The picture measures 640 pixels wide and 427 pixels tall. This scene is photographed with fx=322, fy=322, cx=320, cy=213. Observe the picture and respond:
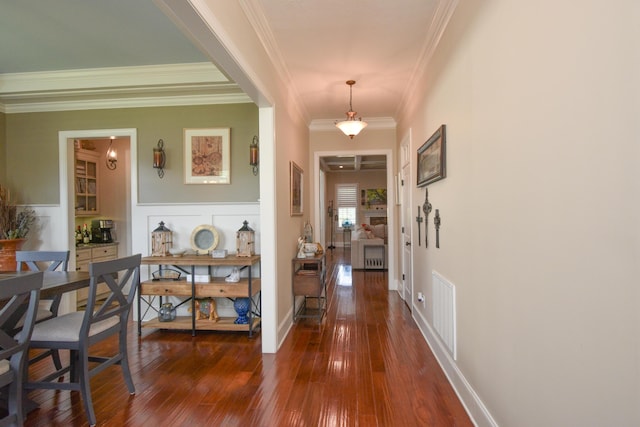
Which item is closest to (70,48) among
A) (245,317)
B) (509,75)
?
(245,317)

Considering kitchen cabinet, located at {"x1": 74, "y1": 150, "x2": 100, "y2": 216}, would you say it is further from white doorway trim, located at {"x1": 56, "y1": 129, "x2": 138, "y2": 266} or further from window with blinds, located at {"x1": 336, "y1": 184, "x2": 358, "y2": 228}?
window with blinds, located at {"x1": 336, "y1": 184, "x2": 358, "y2": 228}

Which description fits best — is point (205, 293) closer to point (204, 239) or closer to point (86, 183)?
point (204, 239)

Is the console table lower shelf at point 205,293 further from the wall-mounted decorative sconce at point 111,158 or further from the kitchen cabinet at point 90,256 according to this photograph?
the wall-mounted decorative sconce at point 111,158

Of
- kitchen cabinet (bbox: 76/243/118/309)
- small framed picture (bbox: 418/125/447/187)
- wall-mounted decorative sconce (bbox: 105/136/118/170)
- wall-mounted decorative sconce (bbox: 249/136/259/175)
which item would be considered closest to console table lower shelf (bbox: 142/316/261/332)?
kitchen cabinet (bbox: 76/243/118/309)

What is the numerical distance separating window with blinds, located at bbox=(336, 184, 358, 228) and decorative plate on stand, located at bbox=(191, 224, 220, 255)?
8.16 m

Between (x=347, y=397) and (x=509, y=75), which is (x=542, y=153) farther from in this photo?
(x=347, y=397)

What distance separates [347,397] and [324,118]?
161 inches

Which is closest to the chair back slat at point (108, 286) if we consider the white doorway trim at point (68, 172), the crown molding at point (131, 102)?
the white doorway trim at point (68, 172)

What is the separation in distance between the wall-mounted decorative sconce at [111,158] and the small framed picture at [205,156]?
2.21 m

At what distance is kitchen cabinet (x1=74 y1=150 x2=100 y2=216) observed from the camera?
4.83 meters

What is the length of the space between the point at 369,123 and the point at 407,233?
2061 millimetres

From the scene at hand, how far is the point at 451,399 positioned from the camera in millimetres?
2145

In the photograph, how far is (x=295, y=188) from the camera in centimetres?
404

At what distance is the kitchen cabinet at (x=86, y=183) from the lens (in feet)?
15.8
